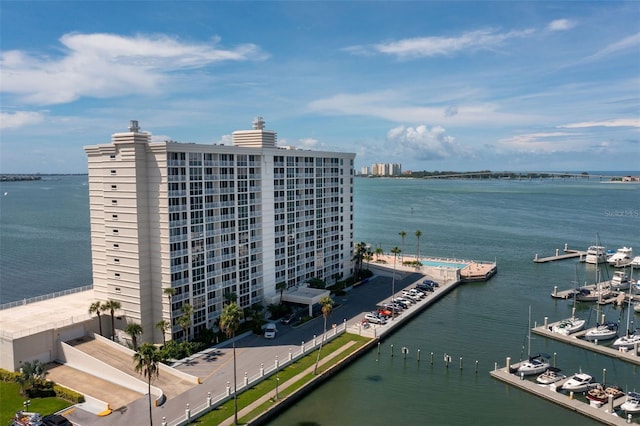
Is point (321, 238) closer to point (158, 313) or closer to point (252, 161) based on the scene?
point (252, 161)

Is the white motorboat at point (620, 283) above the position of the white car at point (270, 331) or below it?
below

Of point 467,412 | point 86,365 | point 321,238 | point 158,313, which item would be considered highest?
point 321,238

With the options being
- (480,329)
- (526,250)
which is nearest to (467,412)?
(480,329)

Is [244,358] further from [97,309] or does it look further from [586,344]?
[586,344]

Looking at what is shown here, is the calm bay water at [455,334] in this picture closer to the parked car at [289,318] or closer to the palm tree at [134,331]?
the parked car at [289,318]

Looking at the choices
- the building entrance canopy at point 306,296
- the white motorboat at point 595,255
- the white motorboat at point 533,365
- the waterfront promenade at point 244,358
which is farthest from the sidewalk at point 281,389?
the white motorboat at point 595,255

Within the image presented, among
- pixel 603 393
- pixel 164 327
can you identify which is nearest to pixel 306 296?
pixel 164 327
